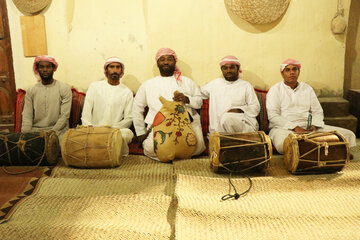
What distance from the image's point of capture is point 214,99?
13.3 ft

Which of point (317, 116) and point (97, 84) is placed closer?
point (317, 116)

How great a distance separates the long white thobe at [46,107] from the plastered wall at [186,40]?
0.55 m

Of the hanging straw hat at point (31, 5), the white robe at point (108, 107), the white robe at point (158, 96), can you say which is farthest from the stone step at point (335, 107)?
the hanging straw hat at point (31, 5)

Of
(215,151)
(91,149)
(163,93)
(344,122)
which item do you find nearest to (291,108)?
(344,122)

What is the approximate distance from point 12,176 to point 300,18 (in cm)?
399

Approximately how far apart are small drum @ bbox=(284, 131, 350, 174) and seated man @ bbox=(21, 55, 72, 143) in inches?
107

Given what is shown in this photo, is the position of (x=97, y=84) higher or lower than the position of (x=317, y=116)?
higher

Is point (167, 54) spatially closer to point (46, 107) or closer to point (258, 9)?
point (258, 9)

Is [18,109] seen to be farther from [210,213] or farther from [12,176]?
[210,213]

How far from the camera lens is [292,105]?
3895mm

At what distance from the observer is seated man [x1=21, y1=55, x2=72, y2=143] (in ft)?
13.0

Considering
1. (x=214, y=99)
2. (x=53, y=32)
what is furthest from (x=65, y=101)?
(x=214, y=99)

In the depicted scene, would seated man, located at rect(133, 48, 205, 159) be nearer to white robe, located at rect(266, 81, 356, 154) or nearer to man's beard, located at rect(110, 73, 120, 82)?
man's beard, located at rect(110, 73, 120, 82)

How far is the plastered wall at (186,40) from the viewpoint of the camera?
4.32 metres
